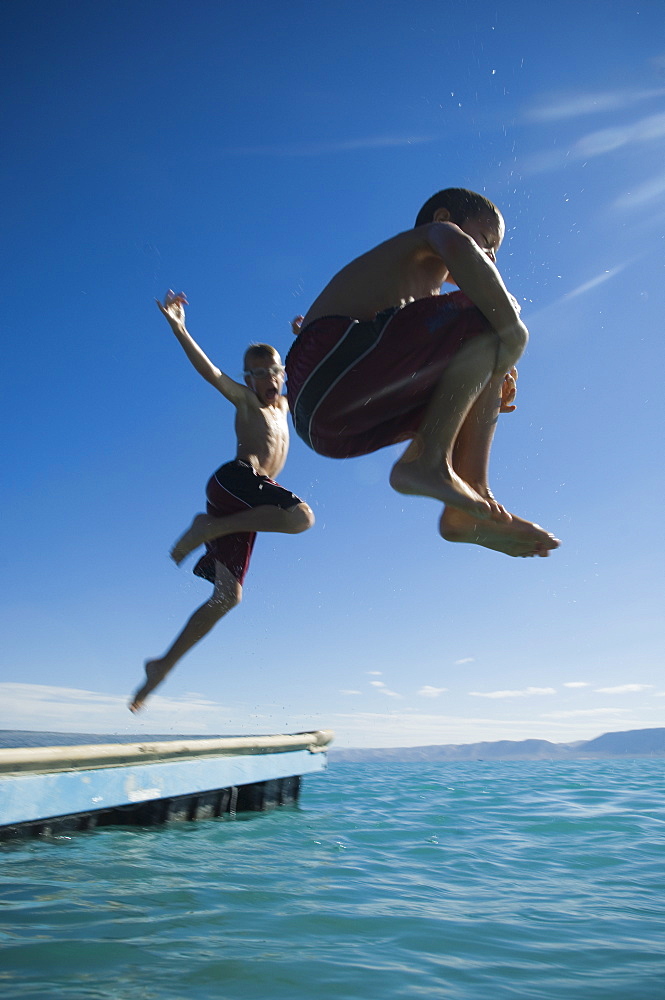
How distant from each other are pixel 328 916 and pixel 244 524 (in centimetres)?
Answer: 181

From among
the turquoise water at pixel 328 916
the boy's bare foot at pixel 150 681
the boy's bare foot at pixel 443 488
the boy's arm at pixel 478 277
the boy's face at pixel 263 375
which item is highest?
the boy's face at pixel 263 375

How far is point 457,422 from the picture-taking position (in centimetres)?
217

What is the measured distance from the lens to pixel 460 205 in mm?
2297

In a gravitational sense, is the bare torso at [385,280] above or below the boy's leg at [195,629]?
above

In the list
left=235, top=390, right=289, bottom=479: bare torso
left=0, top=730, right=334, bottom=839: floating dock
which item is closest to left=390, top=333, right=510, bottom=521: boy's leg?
left=235, top=390, right=289, bottom=479: bare torso

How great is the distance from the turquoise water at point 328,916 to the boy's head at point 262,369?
2592 mm

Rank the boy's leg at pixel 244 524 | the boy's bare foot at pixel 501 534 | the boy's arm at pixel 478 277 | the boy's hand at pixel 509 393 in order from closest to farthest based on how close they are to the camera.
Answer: the boy's arm at pixel 478 277, the boy's bare foot at pixel 501 534, the boy's hand at pixel 509 393, the boy's leg at pixel 244 524

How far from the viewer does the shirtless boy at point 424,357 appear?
Result: 6.81ft

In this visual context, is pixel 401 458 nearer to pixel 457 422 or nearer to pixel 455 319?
pixel 457 422

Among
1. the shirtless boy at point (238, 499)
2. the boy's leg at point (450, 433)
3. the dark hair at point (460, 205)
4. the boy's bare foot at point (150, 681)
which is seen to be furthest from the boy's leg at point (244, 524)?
the dark hair at point (460, 205)

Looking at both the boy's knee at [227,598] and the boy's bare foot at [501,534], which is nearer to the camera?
the boy's bare foot at [501,534]

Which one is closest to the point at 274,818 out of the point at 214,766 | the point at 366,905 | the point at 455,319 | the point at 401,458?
the point at 214,766

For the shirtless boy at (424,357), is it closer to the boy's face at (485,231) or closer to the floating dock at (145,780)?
the boy's face at (485,231)

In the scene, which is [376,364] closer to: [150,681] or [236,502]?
[236,502]
